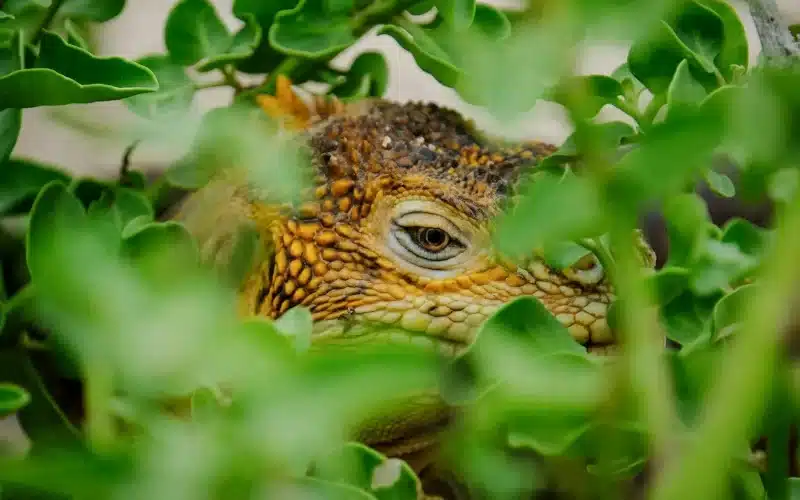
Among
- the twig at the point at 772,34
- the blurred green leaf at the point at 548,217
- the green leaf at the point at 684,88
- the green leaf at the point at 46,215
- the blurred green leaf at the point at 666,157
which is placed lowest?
the green leaf at the point at 46,215

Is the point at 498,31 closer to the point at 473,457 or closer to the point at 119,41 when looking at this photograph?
the point at 473,457

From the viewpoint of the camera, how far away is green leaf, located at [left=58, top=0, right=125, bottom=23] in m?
0.77

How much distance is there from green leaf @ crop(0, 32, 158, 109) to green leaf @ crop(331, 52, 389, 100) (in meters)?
0.41

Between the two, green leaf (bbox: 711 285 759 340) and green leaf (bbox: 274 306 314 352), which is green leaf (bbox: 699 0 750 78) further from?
green leaf (bbox: 274 306 314 352)

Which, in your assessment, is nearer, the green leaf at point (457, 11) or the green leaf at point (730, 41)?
the green leaf at point (457, 11)

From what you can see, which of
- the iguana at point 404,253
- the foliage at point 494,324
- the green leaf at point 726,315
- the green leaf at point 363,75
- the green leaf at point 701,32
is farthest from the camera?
the green leaf at point 363,75

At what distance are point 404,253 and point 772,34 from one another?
0.35 m

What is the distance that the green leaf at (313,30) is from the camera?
761 mm

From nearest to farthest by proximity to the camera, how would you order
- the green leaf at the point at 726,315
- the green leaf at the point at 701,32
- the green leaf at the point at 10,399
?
the green leaf at the point at 10,399 → the green leaf at the point at 726,315 → the green leaf at the point at 701,32

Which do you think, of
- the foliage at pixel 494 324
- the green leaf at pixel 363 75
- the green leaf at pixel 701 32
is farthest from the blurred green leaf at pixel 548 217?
the green leaf at pixel 363 75

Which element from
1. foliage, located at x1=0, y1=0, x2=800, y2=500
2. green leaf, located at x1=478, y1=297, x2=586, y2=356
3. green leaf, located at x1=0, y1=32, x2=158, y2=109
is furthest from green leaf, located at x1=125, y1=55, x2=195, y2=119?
green leaf, located at x1=478, y1=297, x2=586, y2=356

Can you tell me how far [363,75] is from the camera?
3.20ft

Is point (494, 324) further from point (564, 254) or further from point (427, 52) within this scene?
point (427, 52)

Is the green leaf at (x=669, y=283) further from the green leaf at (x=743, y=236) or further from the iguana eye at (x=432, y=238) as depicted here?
the iguana eye at (x=432, y=238)
